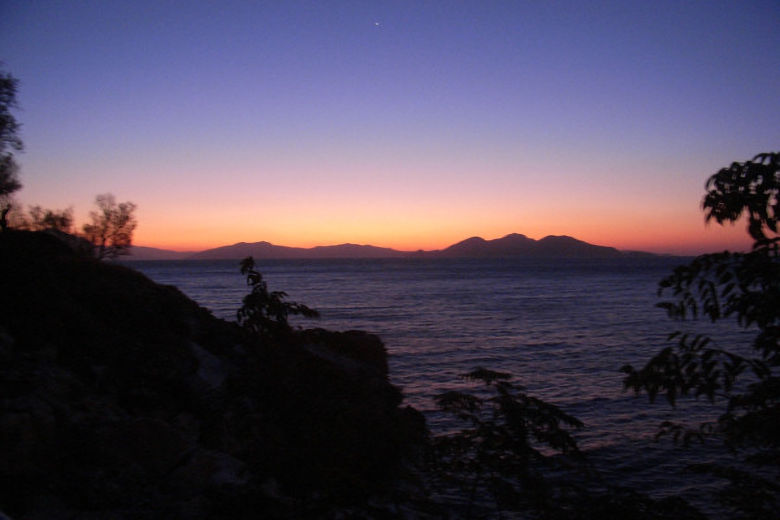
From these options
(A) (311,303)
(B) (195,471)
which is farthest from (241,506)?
(A) (311,303)

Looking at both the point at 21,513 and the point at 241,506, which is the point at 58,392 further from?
the point at 241,506

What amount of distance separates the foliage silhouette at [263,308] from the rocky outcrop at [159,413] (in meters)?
0.44

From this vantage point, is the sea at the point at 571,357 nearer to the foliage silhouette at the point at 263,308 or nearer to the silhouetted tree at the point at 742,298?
the silhouetted tree at the point at 742,298

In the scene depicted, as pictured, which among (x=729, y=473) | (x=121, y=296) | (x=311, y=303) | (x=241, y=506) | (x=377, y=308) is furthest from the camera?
(x=311, y=303)

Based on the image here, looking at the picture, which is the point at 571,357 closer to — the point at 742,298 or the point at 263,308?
the point at 263,308

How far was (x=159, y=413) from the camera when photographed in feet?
28.8

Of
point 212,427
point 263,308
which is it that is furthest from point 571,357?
point 212,427

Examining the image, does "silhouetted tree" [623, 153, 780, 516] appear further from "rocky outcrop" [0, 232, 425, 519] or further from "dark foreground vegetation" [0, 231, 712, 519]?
"rocky outcrop" [0, 232, 425, 519]

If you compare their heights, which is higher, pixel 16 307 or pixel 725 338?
pixel 16 307

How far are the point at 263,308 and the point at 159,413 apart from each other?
14.8 ft

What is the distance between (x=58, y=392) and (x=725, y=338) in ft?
109

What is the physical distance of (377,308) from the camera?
4862 centimetres

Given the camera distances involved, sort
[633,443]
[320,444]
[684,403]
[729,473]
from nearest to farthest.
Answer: [729,473], [320,444], [633,443], [684,403]

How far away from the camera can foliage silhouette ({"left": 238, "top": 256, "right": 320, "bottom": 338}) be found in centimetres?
1279
